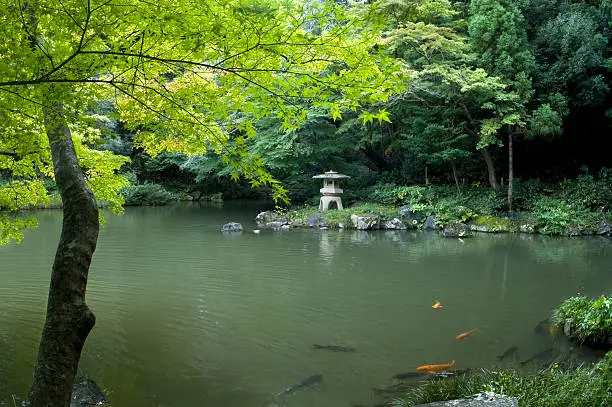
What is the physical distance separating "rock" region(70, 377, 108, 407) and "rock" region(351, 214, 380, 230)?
1152 centimetres

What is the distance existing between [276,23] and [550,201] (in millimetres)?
14562

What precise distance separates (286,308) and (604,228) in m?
10.9

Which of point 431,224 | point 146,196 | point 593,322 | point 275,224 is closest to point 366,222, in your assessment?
point 431,224

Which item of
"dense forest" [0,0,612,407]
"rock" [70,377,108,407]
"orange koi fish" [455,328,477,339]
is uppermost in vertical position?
"dense forest" [0,0,612,407]

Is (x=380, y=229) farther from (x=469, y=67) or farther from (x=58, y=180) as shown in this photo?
(x=58, y=180)

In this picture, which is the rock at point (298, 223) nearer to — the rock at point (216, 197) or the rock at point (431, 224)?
the rock at point (431, 224)

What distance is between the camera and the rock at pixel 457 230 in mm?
13742

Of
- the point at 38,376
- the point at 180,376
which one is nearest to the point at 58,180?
the point at 38,376

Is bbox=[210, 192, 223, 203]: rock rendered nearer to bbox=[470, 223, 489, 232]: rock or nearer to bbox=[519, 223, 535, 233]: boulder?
bbox=[470, 223, 489, 232]: rock

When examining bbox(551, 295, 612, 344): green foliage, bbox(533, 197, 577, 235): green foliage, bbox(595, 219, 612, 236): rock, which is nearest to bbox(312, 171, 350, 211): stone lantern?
bbox(533, 197, 577, 235): green foliage

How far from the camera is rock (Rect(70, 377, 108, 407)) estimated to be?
3560 millimetres

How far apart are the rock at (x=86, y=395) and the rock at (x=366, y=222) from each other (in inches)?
454

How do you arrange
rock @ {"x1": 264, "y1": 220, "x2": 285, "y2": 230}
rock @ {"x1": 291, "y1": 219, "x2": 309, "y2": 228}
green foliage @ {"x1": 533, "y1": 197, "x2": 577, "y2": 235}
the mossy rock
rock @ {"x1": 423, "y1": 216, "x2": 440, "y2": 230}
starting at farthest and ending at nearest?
rock @ {"x1": 291, "y1": 219, "x2": 309, "y2": 228} → rock @ {"x1": 264, "y1": 220, "x2": 285, "y2": 230} → rock @ {"x1": 423, "y1": 216, "x2": 440, "y2": 230} → the mossy rock → green foliage @ {"x1": 533, "y1": 197, "x2": 577, "y2": 235}

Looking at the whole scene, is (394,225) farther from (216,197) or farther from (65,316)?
(65,316)
